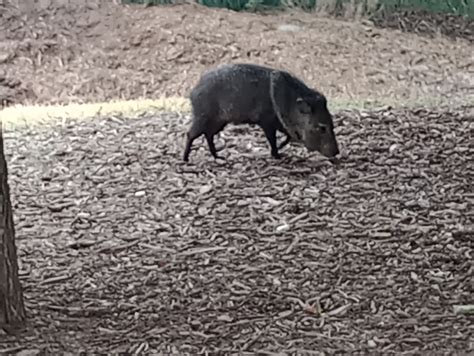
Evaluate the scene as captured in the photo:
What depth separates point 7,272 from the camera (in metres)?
3.59

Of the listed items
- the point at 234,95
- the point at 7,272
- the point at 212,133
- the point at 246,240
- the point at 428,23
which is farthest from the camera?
the point at 428,23

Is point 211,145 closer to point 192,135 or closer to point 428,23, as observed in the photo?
point 192,135

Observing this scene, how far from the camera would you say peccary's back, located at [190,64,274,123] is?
629 centimetres

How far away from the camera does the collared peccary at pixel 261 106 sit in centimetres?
629

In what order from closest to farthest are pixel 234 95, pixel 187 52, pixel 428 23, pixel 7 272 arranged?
pixel 7 272, pixel 234 95, pixel 187 52, pixel 428 23

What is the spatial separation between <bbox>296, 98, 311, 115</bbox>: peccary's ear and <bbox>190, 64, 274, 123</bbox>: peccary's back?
0.61ft

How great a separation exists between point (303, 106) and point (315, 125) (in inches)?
6.2

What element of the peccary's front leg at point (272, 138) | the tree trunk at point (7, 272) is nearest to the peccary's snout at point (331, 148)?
the peccary's front leg at point (272, 138)

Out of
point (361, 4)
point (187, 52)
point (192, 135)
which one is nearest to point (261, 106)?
point (192, 135)

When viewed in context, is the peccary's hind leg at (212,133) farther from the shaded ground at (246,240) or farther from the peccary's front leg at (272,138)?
the peccary's front leg at (272,138)

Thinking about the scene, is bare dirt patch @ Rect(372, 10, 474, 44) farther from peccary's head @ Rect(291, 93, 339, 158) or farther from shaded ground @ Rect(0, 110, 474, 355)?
peccary's head @ Rect(291, 93, 339, 158)

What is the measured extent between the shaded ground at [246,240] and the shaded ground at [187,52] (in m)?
2.38

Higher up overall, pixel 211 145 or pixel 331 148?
pixel 331 148

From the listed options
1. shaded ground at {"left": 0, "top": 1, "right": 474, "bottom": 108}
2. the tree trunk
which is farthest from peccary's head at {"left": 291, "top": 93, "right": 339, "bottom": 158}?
the tree trunk
